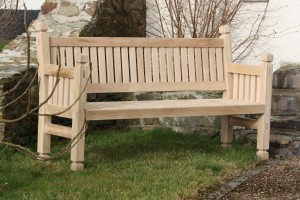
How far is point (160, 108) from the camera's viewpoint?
602 cm

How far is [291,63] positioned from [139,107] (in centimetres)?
267

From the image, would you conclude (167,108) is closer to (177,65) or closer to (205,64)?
(177,65)

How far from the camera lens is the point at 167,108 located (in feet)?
19.9

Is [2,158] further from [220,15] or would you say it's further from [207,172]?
[220,15]

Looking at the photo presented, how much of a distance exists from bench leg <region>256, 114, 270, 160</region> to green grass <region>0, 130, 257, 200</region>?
0.08 metres

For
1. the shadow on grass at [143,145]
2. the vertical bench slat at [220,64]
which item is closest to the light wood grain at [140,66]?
the shadow on grass at [143,145]

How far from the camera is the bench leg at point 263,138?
6.51 meters

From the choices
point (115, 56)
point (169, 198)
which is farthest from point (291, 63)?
point (169, 198)

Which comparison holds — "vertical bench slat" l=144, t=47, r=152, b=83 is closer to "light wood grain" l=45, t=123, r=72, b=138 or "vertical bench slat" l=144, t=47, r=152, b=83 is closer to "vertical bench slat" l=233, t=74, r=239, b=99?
"vertical bench slat" l=233, t=74, r=239, b=99

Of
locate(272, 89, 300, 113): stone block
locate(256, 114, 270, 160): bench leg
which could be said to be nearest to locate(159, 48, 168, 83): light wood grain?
locate(256, 114, 270, 160): bench leg

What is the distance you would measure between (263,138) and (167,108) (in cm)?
101

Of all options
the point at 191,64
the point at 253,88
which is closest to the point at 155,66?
the point at 191,64

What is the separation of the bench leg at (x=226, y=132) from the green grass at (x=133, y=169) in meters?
0.08

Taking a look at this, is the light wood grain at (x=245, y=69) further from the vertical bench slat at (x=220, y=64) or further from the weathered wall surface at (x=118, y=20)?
the weathered wall surface at (x=118, y=20)
